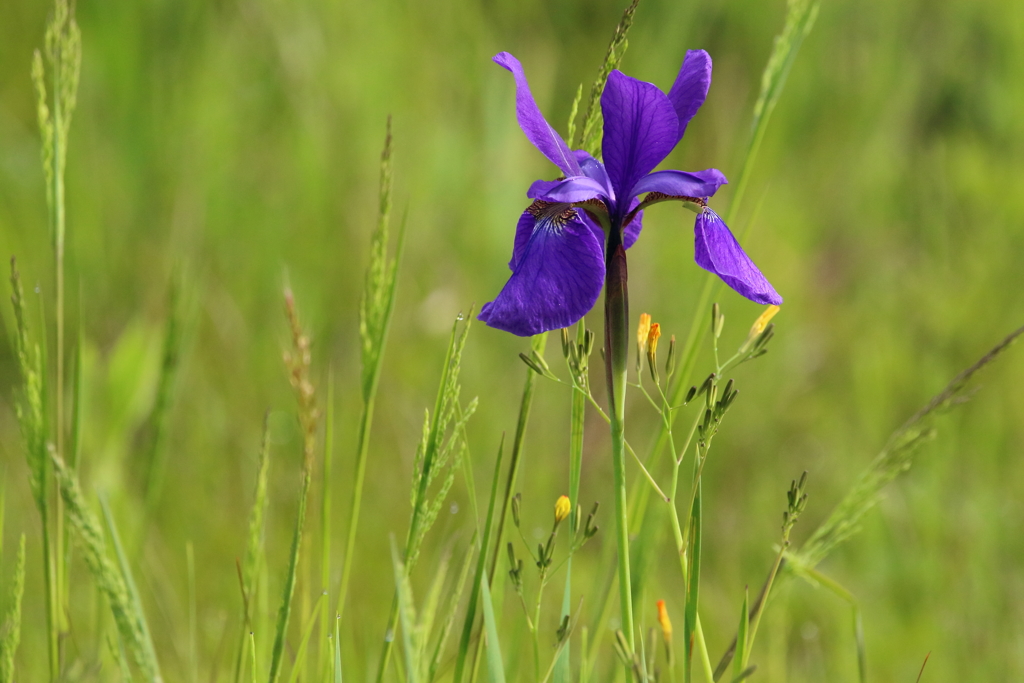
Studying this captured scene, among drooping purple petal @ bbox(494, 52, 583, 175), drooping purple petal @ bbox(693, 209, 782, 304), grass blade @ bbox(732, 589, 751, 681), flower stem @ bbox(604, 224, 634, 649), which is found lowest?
grass blade @ bbox(732, 589, 751, 681)

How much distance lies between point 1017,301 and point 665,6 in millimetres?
2285

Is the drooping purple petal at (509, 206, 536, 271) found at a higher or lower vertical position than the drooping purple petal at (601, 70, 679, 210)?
lower

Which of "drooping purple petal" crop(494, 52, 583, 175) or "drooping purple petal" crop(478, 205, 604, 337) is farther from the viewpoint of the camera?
"drooping purple petal" crop(494, 52, 583, 175)

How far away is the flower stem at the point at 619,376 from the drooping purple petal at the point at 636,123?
10 cm

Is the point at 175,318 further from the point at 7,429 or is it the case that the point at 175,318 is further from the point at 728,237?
the point at 7,429

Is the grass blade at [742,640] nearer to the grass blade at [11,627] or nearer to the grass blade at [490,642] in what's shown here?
the grass blade at [490,642]

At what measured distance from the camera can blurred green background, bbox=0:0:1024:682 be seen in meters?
2.38

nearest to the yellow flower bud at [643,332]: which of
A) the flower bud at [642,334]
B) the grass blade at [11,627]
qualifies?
the flower bud at [642,334]

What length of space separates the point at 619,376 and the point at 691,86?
417mm

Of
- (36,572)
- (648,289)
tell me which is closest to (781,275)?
(648,289)

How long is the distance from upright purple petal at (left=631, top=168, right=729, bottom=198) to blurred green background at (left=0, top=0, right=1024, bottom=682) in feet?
4.33

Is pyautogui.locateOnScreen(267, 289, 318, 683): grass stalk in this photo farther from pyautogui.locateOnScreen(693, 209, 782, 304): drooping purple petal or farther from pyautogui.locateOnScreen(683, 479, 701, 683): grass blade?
pyautogui.locateOnScreen(693, 209, 782, 304): drooping purple petal

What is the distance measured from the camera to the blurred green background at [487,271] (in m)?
2.38

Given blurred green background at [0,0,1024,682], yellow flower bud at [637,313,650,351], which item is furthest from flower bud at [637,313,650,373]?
blurred green background at [0,0,1024,682]
